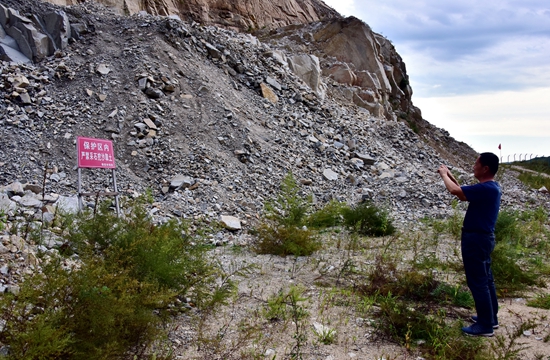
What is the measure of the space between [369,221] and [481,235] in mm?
4188

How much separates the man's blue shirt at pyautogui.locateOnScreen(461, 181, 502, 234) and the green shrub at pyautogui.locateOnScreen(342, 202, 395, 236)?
3926mm

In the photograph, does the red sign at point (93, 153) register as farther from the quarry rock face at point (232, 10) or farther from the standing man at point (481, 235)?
the quarry rock face at point (232, 10)

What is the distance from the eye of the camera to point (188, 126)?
1010 centimetres

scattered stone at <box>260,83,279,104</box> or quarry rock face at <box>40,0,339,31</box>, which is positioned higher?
quarry rock face at <box>40,0,339,31</box>

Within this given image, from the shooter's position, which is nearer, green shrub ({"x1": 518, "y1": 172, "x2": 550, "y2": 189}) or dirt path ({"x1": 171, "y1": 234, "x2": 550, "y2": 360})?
dirt path ({"x1": 171, "y1": 234, "x2": 550, "y2": 360})

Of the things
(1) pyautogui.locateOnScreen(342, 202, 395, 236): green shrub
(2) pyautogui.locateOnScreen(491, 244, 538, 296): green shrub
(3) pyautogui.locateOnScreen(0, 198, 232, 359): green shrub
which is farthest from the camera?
(1) pyautogui.locateOnScreen(342, 202, 395, 236): green shrub

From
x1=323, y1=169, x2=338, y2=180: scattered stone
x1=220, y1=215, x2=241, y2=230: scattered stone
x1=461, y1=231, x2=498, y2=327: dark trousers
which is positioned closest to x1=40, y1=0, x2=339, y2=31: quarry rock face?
x1=323, y1=169, x2=338, y2=180: scattered stone

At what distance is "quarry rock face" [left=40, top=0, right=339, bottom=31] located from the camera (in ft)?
60.4

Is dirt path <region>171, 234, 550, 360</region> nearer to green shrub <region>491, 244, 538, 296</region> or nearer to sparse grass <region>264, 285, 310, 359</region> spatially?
sparse grass <region>264, 285, 310, 359</region>

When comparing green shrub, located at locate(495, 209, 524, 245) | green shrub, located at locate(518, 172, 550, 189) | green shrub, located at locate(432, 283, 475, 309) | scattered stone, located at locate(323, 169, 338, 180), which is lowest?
green shrub, located at locate(432, 283, 475, 309)

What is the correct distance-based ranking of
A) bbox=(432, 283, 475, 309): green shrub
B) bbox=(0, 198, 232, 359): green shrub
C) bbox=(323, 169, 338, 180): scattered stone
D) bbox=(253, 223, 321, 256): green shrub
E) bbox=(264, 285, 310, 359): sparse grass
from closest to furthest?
bbox=(0, 198, 232, 359): green shrub → bbox=(264, 285, 310, 359): sparse grass → bbox=(432, 283, 475, 309): green shrub → bbox=(253, 223, 321, 256): green shrub → bbox=(323, 169, 338, 180): scattered stone

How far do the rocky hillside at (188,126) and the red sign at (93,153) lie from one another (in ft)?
3.31

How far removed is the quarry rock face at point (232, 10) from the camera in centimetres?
1841

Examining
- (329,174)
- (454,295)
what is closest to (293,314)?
(454,295)
